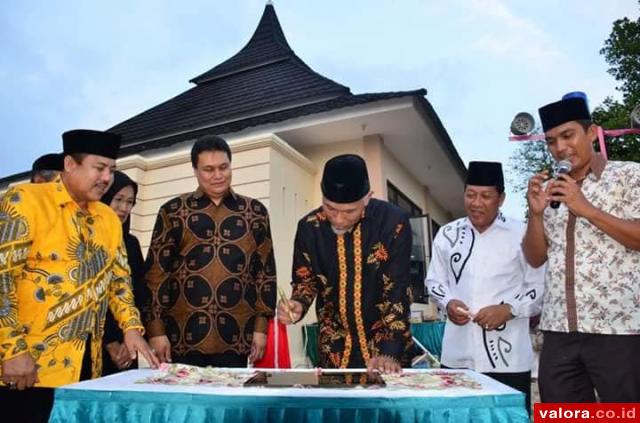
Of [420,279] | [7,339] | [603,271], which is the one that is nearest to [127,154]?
[420,279]

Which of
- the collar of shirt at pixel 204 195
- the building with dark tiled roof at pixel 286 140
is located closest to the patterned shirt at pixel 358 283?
the collar of shirt at pixel 204 195

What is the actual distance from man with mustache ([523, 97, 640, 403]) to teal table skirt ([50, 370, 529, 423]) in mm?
599

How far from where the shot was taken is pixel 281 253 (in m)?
Answer: 6.44

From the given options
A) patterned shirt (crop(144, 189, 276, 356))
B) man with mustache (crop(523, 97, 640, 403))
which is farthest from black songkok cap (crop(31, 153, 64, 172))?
man with mustache (crop(523, 97, 640, 403))

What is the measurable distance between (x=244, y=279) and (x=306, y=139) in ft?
16.3

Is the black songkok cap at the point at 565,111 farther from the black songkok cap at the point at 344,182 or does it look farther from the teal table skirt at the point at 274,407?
the teal table skirt at the point at 274,407

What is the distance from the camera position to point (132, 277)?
292cm

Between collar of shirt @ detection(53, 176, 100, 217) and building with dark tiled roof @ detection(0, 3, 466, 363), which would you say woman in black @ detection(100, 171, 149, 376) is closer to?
collar of shirt @ detection(53, 176, 100, 217)

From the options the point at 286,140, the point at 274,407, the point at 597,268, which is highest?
the point at 286,140

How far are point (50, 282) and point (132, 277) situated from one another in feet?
3.47

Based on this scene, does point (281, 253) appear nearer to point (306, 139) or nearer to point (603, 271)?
point (306, 139)

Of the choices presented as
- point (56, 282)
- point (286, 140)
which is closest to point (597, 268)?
point (56, 282)

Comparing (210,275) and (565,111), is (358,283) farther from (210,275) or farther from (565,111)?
(565,111)

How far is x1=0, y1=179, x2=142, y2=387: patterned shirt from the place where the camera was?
5.77ft
